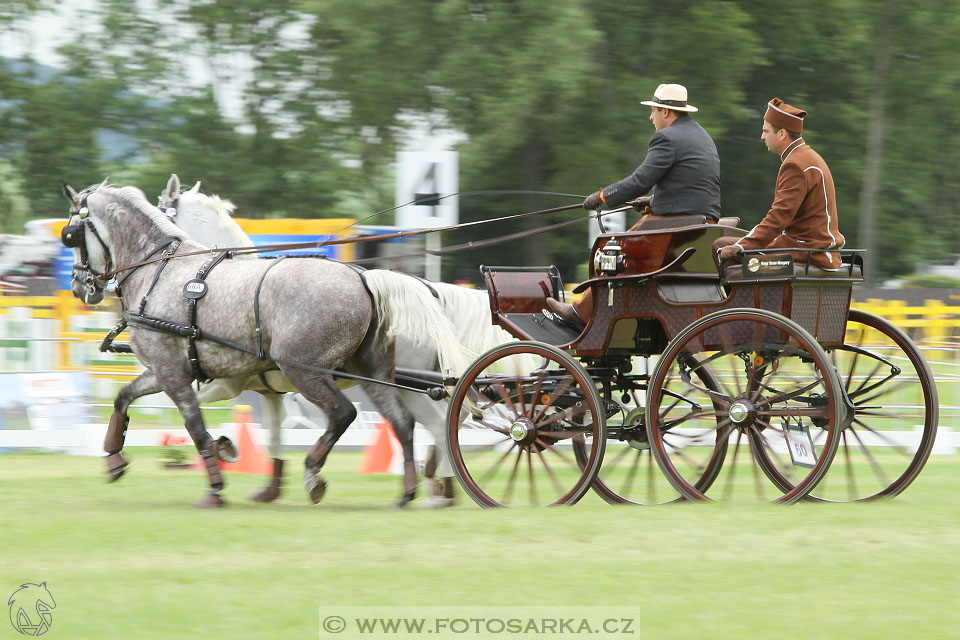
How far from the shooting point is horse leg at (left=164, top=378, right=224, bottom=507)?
23.9 ft

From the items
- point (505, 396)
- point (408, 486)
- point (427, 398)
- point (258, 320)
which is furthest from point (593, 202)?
point (258, 320)

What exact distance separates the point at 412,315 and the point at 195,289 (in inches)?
55.0

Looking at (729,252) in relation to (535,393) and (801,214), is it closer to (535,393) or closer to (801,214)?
(801,214)

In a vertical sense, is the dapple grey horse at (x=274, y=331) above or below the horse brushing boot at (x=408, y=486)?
above

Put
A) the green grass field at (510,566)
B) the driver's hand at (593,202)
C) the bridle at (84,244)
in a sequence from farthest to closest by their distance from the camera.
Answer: the bridle at (84,244) < the driver's hand at (593,202) < the green grass field at (510,566)

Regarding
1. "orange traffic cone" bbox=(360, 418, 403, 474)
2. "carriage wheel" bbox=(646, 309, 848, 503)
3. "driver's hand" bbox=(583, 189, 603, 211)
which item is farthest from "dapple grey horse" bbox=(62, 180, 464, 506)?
"orange traffic cone" bbox=(360, 418, 403, 474)

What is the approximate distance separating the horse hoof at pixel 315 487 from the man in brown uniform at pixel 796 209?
2765 millimetres

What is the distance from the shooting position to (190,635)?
3.97 meters

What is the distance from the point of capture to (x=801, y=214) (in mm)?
6160

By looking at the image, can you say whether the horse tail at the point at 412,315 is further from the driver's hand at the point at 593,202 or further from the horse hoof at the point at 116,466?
the horse hoof at the point at 116,466

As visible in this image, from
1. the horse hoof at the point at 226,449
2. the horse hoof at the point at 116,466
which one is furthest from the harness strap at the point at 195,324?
the horse hoof at the point at 116,466

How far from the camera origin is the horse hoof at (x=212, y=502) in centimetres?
718

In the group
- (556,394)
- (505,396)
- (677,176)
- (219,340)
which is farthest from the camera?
(219,340)

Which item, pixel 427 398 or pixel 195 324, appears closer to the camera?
pixel 195 324
